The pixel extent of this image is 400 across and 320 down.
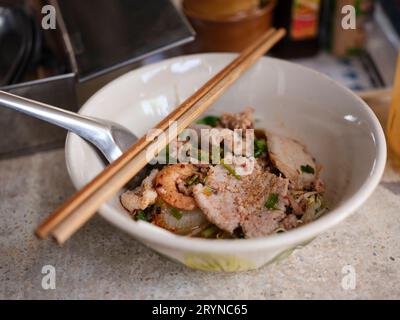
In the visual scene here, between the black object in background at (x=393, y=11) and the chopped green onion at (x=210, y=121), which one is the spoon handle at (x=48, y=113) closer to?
the chopped green onion at (x=210, y=121)

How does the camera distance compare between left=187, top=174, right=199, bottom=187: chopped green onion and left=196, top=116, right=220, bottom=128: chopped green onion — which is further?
left=196, top=116, right=220, bottom=128: chopped green onion

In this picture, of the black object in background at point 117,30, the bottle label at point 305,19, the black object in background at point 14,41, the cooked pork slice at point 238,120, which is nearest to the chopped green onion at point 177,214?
the cooked pork slice at point 238,120

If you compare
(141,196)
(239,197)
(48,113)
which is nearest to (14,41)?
(48,113)

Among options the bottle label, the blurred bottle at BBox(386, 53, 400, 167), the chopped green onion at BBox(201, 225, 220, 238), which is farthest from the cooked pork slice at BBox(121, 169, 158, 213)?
the bottle label

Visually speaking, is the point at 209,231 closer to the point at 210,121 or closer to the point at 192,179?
the point at 192,179

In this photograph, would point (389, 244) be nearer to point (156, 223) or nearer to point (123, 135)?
point (156, 223)

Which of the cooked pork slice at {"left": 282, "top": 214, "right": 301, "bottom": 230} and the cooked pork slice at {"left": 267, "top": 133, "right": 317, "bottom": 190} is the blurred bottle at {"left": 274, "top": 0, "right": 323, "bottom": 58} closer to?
the cooked pork slice at {"left": 267, "top": 133, "right": 317, "bottom": 190}
